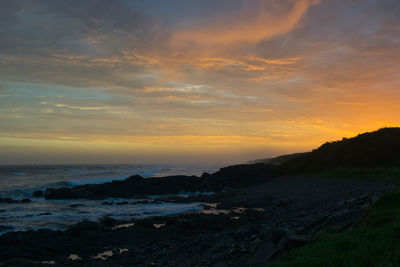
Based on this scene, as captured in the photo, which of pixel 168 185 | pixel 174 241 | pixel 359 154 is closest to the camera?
pixel 174 241

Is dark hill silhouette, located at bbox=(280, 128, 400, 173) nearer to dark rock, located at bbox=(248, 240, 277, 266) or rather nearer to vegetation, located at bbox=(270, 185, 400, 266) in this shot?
vegetation, located at bbox=(270, 185, 400, 266)

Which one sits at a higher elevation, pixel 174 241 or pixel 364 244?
pixel 364 244

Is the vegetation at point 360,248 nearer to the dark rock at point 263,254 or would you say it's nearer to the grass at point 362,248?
the grass at point 362,248

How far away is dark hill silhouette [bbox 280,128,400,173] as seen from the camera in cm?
4372

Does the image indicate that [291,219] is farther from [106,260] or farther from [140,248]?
[106,260]

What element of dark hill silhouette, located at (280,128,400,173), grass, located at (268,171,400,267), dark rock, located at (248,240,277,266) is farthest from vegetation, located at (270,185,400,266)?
dark hill silhouette, located at (280,128,400,173)

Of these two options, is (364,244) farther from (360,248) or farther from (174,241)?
(174,241)

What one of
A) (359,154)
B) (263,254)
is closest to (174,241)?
(263,254)

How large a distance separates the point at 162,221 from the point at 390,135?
4281cm

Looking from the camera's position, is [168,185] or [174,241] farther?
[168,185]

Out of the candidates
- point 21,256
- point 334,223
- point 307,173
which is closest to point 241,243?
point 334,223

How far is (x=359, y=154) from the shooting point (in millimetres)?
45500

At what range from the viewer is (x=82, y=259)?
12594 mm

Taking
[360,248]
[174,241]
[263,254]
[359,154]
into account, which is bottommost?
[174,241]
